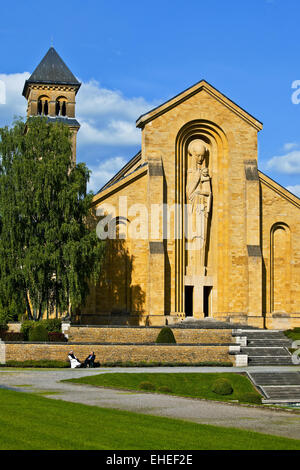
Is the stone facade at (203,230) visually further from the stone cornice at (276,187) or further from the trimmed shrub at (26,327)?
the trimmed shrub at (26,327)

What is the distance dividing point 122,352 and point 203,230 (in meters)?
15.1

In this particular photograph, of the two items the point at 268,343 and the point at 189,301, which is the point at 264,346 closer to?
the point at 268,343

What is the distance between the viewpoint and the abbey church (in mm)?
46656

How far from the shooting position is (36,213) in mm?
41250

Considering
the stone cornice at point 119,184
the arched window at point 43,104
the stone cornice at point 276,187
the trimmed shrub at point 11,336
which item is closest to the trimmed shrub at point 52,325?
the trimmed shrub at point 11,336

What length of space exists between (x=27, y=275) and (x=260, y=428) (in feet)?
82.4

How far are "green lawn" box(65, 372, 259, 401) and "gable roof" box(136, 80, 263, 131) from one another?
837 inches

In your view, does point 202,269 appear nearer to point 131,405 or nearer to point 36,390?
point 36,390

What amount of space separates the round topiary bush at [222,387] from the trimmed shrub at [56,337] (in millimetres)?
10562

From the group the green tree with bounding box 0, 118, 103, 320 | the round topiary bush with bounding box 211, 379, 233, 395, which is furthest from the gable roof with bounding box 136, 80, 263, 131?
the round topiary bush with bounding box 211, 379, 233, 395

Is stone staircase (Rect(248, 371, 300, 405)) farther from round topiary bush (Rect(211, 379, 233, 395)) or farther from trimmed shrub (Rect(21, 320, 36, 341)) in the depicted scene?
trimmed shrub (Rect(21, 320, 36, 341))

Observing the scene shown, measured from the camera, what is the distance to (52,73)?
76.2 m

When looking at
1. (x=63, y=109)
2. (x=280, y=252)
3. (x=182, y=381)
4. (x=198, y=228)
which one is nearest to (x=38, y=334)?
(x=182, y=381)
